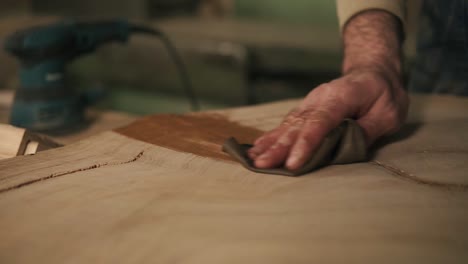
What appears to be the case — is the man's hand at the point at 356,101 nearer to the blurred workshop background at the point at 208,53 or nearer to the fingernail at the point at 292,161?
the fingernail at the point at 292,161

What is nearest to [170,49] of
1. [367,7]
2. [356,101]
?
[367,7]

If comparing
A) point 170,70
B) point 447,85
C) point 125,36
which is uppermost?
point 125,36

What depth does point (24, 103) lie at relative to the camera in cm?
125

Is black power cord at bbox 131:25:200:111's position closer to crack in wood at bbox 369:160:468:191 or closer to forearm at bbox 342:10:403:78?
forearm at bbox 342:10:403:78

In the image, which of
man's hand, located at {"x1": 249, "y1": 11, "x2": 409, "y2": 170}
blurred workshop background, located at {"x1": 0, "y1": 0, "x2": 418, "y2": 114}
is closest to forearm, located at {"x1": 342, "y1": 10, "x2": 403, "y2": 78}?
man's hand, located at {"x1": 249, "y1": 11, "x2": 409, "y2": 170}

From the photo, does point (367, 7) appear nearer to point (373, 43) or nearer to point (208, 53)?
point (373, 43)

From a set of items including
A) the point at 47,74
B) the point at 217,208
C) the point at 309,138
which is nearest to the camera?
the point at 217,208

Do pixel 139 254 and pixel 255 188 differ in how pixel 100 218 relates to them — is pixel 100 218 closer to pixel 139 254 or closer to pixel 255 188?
pixel 139 254

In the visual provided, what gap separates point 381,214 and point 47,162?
0.44m

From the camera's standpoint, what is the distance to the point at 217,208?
0.60 metres

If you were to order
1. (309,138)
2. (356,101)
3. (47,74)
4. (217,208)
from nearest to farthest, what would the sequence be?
(217,208)
(309,138)
(356,101)
(47,74)

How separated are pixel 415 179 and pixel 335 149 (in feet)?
0.37

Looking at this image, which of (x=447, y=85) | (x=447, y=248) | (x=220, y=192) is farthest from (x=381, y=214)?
(x=447, y=85)

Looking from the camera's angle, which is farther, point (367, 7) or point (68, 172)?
point (367, 7)
